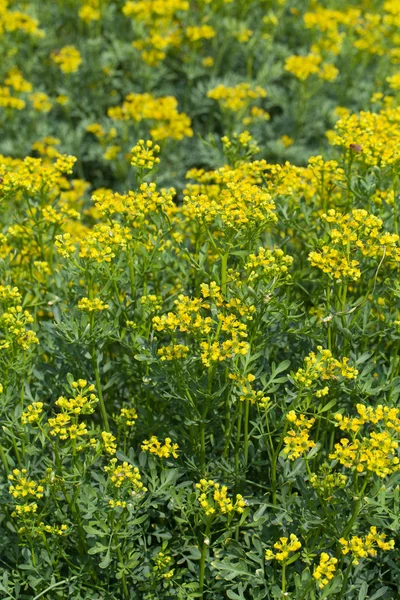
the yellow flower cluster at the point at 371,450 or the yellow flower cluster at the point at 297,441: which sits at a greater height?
the yellow flower cluster at the point at 371,450

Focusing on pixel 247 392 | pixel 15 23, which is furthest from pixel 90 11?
pixel 247 392

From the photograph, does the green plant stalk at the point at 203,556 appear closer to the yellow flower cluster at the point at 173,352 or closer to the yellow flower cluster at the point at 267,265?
the yellow flower cluster at the point at 173,352

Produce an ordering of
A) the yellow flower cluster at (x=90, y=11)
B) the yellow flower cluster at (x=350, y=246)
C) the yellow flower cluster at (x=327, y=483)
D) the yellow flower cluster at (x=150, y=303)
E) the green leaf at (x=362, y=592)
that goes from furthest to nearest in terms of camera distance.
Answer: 1. the yellow flower cluster at (x=90, y=11)
2. the yellow flower cluster at (x=150, y=303)
3. the yellow flower cluster at (x=350, y=246)
4. the green leaf at (x=362, y=592)
5. the yellow flower cluster at (x=327, y=483)

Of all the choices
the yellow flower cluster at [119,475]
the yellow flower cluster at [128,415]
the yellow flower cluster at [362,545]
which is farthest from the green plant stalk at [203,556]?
the yellow flower cluster at [128,415]

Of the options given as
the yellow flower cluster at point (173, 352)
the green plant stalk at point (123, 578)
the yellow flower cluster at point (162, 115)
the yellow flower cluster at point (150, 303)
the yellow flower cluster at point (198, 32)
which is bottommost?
the green plant stalk at point (123, 578)

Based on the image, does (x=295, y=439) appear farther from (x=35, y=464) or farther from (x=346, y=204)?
(x=346, y=204)

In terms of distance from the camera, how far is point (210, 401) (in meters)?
3.35

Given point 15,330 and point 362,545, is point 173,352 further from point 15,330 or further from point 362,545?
point 362,545

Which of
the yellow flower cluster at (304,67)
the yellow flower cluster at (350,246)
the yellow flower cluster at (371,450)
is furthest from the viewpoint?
the yellow flower cluster at (304,67)

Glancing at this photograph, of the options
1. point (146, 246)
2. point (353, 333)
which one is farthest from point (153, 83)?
point (353, 333)

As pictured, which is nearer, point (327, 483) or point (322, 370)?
point (327, 483)

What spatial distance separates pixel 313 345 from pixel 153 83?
4768 mm

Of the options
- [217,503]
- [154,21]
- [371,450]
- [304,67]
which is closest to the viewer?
[371,450]

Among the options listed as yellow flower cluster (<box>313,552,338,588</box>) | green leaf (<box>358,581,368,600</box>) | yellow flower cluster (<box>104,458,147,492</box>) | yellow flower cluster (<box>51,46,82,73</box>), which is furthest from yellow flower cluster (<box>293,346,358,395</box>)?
yellow flower cluster (<box>51,46,82,73</box>)
